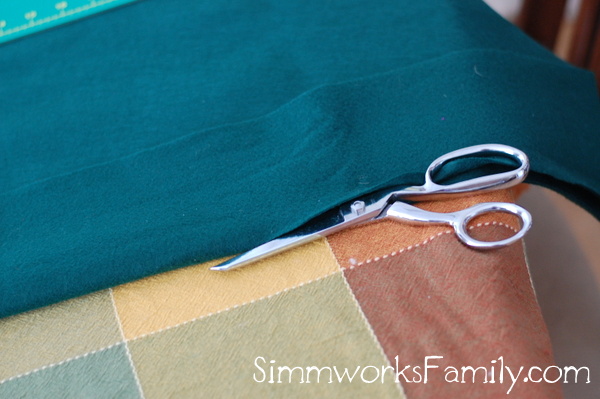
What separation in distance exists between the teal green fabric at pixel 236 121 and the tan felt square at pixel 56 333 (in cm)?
1

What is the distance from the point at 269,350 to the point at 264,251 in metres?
0.08

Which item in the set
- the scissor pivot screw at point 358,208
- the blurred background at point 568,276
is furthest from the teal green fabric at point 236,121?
the blurred background at point 568,276

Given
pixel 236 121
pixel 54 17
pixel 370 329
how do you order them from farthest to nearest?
pixel 54 17
pixel 236 121
pixel 370 329

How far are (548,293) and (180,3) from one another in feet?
1.73

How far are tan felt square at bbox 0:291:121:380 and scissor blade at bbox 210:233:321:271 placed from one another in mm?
91

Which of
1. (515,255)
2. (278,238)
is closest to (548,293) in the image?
(515,255)

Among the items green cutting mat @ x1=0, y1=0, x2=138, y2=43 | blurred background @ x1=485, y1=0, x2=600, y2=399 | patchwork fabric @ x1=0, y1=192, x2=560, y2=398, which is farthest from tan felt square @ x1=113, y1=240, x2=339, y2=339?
green cutting mat @ x1=0, y1=0, x2=138, y2=43

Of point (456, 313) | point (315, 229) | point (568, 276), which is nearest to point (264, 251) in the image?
point (315, 229)

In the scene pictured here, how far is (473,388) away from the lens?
396mm

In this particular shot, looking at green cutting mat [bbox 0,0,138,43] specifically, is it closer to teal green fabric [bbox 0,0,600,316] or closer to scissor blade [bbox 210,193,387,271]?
teal green fabric [bbox 0,0,600,316]

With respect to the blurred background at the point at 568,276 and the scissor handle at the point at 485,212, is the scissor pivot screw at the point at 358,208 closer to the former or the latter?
the scissor handle at the point at 485,212

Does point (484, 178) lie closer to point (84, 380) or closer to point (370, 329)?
point (370, 329)

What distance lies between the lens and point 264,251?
0.47m

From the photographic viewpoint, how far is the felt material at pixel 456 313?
0.40 metres
